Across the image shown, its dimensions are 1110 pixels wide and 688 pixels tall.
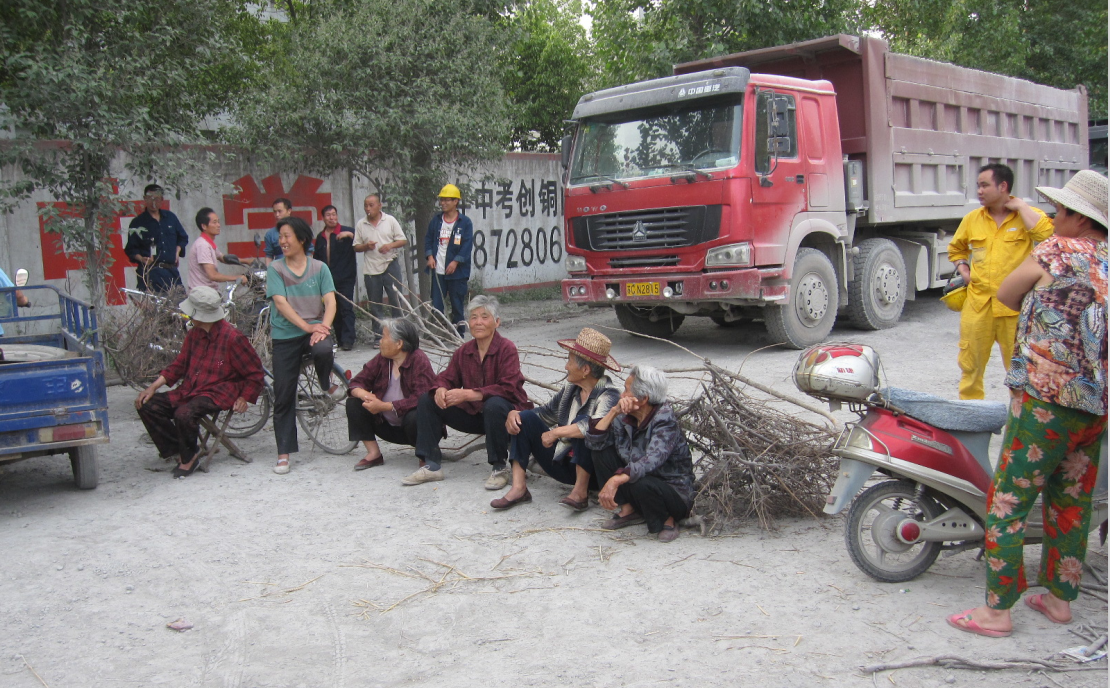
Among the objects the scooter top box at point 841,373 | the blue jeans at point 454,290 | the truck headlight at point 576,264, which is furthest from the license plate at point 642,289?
the scooter top box at point 841,373

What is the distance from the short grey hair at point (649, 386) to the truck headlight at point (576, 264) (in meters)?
5.32

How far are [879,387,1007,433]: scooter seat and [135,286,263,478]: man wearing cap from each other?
4180mm

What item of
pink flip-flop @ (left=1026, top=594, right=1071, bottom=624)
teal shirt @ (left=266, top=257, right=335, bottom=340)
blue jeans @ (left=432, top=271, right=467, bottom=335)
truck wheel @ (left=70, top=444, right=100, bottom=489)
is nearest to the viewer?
pink flip-flop @ (left=1026, top=594, right=1071, bottom=624)

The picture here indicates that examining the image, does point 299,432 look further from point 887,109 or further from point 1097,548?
point 887,109

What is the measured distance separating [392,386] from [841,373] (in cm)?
305

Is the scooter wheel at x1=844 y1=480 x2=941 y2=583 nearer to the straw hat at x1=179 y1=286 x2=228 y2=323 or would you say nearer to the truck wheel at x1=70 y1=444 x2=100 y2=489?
the straw hat at x1=179 y1=286 x2=228 y2=323

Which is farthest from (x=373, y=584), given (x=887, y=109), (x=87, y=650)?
(x=887, y=109)

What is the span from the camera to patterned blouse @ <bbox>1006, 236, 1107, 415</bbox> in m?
3.19

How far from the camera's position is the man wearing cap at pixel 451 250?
32.6 feet

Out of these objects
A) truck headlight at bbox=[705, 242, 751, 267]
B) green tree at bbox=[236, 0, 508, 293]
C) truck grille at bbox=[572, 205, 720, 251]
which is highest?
green tree at bbox=[236, 0, 508, 293]

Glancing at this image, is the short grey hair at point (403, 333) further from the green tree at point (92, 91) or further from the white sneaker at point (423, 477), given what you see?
the green tree at point (92, 91)

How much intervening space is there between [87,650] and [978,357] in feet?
16.3

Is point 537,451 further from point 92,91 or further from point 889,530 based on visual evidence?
point 92,91

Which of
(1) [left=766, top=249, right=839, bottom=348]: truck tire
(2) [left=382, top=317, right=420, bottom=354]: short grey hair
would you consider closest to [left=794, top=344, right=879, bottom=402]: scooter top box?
(2) [left=382, top=317, right=420, bottom=354]: short grey hair
